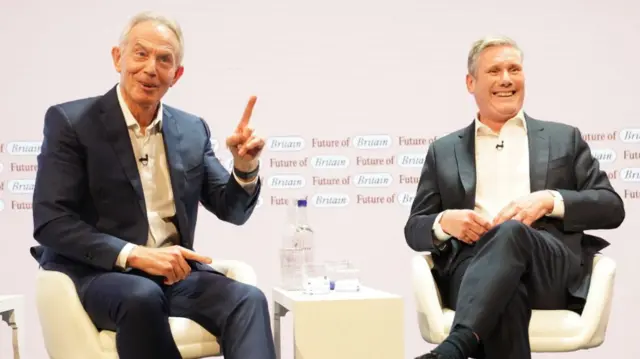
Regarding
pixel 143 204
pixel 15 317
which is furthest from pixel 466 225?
pixel 15 317

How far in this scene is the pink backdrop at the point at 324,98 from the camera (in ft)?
13.5

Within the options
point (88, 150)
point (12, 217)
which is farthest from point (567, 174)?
point (12, 217)

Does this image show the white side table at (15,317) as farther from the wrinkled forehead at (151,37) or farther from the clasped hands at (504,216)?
the clasped hands at (504,216)

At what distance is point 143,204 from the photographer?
2713 mm

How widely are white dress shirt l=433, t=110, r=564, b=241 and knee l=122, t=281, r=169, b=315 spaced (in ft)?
4.10

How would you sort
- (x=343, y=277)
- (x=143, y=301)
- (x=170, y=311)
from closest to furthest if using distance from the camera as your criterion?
(x=143, y=301) → (x=170, y=311) → (x=343, y=277)

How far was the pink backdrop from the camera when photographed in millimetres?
4105

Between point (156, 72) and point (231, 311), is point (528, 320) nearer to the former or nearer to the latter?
point (231, 311)

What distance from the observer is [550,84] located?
13.7 feet

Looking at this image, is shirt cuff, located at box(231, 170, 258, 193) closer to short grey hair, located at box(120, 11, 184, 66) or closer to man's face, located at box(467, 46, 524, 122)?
short grey hair, located at box(120, 11, 184, 66)

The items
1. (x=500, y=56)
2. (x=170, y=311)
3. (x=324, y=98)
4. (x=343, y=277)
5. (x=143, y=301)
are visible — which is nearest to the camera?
(x=143, y=301)

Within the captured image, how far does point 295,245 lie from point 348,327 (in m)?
0.58

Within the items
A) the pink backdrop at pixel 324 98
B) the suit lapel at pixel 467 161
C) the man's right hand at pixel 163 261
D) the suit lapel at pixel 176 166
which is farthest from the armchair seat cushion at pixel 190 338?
the pink backdrop at pixel 324 98

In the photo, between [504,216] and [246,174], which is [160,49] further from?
[504,216]
